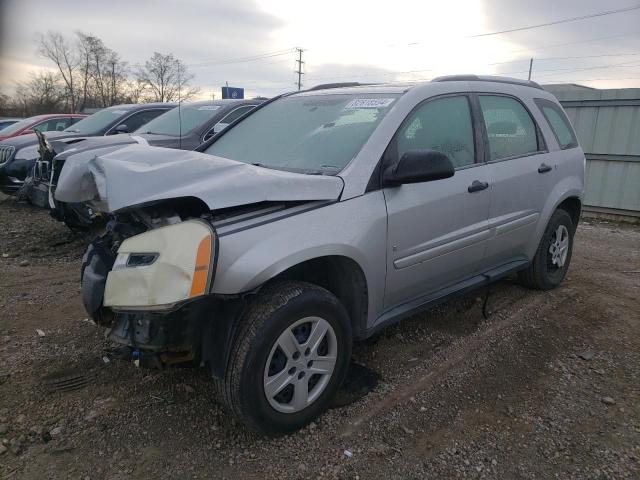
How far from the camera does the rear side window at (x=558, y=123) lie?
428 cm

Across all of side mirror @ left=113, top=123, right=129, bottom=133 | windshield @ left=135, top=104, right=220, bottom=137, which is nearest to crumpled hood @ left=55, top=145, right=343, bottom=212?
windshield @ left=135, top=104, right=220, bottom=137

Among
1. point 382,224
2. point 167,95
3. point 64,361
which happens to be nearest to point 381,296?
point 382,224

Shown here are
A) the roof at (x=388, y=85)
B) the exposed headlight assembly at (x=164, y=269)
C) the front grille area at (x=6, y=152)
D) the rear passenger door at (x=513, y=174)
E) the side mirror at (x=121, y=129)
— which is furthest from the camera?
the front grille area at (x=6, y=152)

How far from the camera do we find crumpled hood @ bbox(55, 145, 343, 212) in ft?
7.52

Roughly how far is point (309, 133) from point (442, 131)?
3.03 feet

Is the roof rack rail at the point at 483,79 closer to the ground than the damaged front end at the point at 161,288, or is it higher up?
higher up

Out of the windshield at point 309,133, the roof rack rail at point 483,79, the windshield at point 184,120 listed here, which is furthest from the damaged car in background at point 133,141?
the roof rack rail at point 483,79

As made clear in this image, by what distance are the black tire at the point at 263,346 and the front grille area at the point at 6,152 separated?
8.09 m

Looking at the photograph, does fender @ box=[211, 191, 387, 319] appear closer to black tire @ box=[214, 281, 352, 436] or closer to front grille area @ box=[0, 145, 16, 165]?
black tire @ box=[214, 281, 352, 436]

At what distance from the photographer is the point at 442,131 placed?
3.31m

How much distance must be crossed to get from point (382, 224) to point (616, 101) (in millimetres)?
8208

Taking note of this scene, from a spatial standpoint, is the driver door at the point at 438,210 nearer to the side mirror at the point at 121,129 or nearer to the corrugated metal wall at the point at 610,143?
the side mirror at the point at 121,129

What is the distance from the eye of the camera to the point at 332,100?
3422mm

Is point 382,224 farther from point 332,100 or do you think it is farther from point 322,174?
point 332,100
